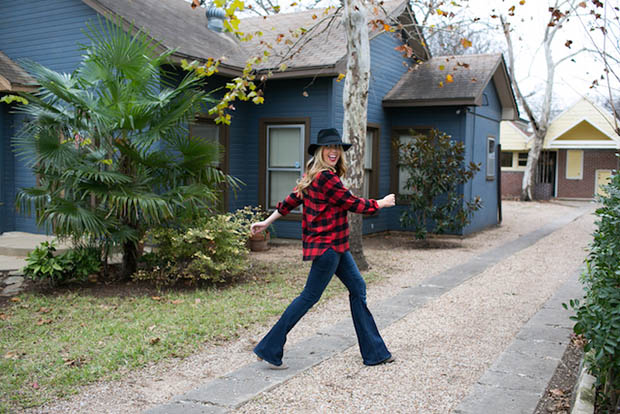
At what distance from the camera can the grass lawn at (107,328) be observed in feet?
15.4

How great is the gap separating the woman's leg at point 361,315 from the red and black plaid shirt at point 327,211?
0.18 m

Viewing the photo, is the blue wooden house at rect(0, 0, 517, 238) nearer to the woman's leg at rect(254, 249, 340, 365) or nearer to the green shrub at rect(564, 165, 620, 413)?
the woman's leg at rect(254, 249, 340, 365)

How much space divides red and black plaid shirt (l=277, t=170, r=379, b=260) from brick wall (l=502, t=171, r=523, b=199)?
96.8 feet

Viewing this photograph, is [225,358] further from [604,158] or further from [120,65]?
[604,158]

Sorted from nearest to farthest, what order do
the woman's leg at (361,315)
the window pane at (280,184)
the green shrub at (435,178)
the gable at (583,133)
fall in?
the woman's leg at (361,315) < the green shrub at (435,178) < the window pane at (280,184) < the gable at (583,133)

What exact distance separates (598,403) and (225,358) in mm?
2940

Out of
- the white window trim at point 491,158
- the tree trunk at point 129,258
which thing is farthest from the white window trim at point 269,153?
the white window trim at point 491,158

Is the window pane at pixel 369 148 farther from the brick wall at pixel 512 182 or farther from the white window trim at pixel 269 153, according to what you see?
the brick wall at pixel 512 182

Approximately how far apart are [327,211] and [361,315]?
0.93 m

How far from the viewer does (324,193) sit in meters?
4.75

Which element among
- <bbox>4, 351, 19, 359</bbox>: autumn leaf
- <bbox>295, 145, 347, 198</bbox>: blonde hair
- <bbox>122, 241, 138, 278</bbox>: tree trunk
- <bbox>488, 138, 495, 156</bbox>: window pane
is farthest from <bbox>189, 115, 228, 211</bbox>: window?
<bbox>488, 138, 495, 156</bbox>: window pane

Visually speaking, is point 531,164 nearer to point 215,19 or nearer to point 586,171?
point 586,171

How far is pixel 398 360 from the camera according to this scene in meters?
5.21

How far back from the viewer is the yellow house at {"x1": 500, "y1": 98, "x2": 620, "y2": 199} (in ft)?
97.3
